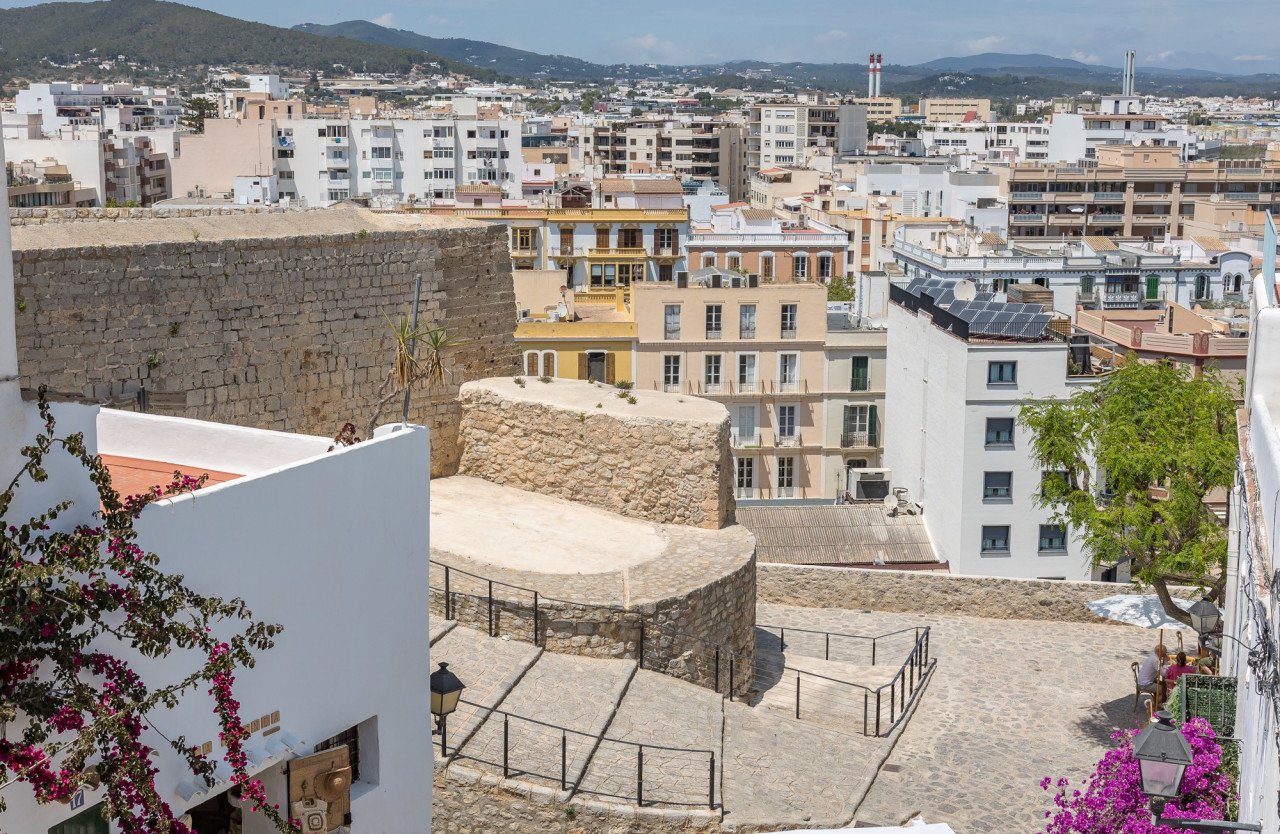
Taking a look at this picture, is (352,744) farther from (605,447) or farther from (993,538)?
(993,538)

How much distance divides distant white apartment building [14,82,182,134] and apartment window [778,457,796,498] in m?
70.5

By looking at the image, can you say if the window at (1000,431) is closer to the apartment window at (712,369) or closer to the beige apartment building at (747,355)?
the beige apartment building at (747,355)

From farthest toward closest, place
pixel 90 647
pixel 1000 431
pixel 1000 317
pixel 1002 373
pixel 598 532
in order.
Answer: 1. pixel 1000 317
2. pixel 1000 431
3. pixel 1002 373
4. pixel 598 532
5. pixel 90 647

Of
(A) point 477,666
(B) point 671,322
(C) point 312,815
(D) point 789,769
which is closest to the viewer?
(C) point 312,815

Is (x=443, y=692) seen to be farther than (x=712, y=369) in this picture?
No

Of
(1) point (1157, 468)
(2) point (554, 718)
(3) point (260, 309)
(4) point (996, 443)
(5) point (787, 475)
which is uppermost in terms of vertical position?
(3) point (260, 309)

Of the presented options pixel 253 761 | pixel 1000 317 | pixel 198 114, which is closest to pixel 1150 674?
pixel 1000 317

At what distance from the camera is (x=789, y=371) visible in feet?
127

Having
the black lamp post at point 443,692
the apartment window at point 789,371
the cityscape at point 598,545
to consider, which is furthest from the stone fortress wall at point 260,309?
the apartment window at point 789,371

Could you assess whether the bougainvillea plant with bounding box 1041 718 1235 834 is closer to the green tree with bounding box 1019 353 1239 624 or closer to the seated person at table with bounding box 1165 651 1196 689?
the seated person at table with bounding box 1165 651 1196 689

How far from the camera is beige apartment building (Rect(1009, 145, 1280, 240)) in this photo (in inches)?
3034

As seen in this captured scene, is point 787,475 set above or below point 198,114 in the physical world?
below

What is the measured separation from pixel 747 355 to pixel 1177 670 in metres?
21.5

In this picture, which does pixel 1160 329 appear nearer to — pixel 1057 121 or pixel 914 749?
→ pixel 914 749
